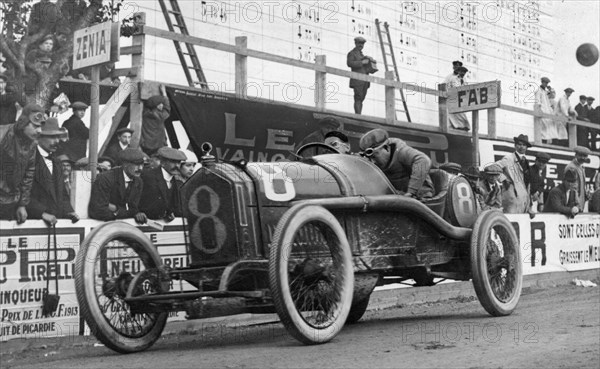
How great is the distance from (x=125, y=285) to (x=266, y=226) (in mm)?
1144

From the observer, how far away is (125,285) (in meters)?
7.11

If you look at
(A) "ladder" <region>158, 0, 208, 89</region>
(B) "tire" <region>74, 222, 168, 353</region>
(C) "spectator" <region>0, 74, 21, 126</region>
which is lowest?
(B) "tire" <region>74, 222, 168, 353</region>

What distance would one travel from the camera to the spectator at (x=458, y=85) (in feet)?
52.0

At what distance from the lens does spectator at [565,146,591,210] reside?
669 inches

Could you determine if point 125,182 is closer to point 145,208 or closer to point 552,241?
point 145,208

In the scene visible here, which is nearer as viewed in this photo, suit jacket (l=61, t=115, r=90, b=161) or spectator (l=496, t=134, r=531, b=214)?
suit jacket (l=61, t=115, r=90, b=161)

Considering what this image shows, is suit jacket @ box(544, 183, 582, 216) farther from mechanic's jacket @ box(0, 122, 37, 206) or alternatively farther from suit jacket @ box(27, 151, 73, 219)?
mechanic's jacket @ box(0, 122, 37, 206)

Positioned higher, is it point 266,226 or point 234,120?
point 234,120

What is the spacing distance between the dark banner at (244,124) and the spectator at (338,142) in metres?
2.38

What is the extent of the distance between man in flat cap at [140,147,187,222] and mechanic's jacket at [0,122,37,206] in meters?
1.14

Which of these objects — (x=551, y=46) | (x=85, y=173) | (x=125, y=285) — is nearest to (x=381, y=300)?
(x=85, y=173)

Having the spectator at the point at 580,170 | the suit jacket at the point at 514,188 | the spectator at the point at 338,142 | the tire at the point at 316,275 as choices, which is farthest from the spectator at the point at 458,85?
the tire at the point at 316,275

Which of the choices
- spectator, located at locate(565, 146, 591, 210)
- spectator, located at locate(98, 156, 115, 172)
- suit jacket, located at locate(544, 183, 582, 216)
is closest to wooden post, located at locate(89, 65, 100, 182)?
spectator, located at locate(98, 156, 115, 172)

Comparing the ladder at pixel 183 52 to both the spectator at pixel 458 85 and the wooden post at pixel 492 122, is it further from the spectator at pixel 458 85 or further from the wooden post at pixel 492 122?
the wooden post at pixel 492 122
